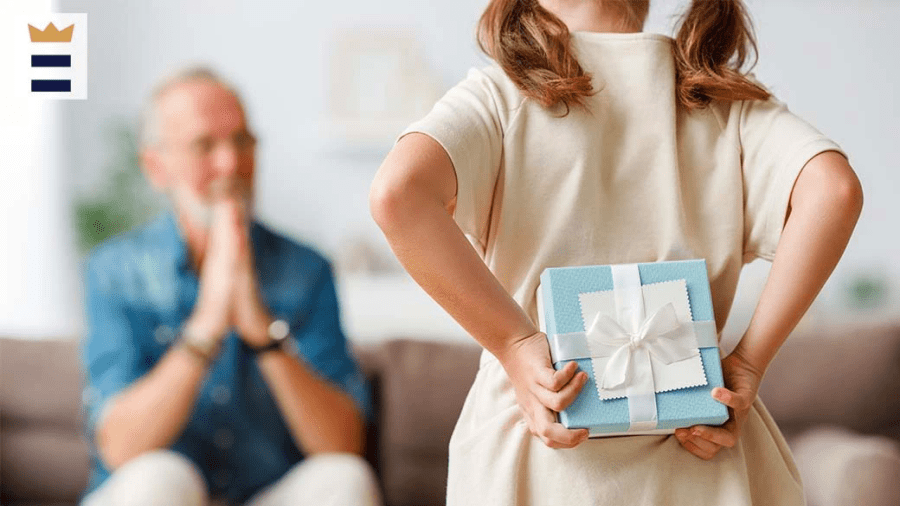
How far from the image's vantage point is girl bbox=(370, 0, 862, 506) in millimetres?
739

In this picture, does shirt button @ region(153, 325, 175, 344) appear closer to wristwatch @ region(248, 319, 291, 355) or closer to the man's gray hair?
wristwatch @ region(248, 319, 291, 355)

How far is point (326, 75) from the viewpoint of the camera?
3213 millimetres

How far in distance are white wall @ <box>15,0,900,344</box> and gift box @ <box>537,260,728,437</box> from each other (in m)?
2.46

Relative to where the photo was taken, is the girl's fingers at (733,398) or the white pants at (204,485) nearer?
the girl's fingers at (733,398)

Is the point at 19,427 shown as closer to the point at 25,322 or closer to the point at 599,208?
the point at 25,322

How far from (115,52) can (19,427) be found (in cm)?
143

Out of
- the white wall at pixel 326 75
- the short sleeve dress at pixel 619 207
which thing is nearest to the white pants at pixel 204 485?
the white wall at pixel 326 75

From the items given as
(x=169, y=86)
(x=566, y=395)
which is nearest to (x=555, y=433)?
(x=566, y=395)

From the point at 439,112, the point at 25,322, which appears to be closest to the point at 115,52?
the point at 25,322

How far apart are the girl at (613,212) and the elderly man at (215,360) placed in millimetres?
1444

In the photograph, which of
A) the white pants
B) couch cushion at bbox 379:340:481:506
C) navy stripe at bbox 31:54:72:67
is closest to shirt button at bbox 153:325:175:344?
the white pants

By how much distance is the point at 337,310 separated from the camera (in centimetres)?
241

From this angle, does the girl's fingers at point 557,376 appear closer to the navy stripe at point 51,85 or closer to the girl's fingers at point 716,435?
the girl's fingers at point 716,435

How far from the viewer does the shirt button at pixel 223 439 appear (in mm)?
2318
